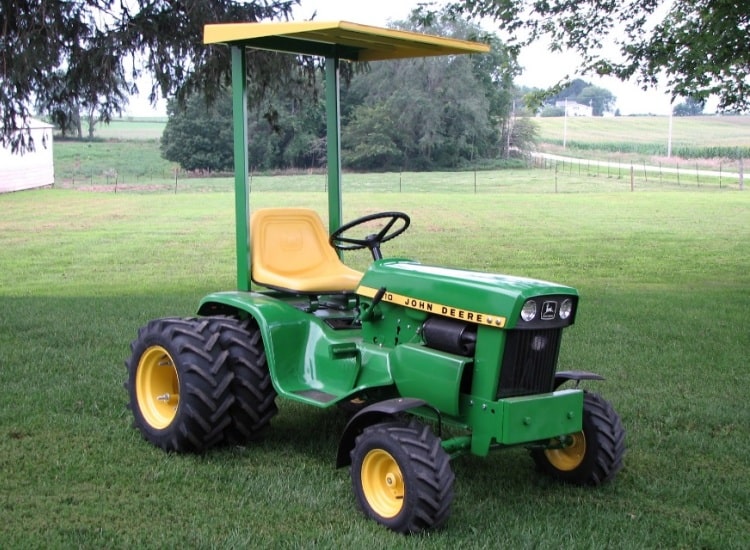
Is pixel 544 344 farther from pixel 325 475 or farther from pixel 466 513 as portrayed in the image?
pixel 325 475

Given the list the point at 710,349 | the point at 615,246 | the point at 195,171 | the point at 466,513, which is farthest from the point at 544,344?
the point at 195,171

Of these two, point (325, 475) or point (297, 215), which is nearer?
point (325, 475)

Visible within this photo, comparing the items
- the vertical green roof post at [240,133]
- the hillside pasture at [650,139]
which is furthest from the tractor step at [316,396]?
the hillside pasture at [650,139]

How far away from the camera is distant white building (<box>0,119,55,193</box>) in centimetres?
3262

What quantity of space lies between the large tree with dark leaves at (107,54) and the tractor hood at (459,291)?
5254 millimetres

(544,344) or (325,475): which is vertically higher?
(544,344)

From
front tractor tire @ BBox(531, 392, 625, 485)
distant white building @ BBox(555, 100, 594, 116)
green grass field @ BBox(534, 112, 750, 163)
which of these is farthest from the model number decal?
distant white building @ BBox(555, 100, 594, 116)

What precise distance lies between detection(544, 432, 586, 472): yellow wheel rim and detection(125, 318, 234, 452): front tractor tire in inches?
67.3

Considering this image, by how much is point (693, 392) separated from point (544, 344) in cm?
260

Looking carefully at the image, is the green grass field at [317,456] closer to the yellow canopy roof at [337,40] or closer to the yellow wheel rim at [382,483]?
the yellow wheel rim at [382,483]

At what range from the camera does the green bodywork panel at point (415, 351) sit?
402 cm

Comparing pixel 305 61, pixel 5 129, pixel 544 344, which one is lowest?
pixel 544 344

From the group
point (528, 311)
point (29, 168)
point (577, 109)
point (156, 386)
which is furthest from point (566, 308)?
point (577, 109)

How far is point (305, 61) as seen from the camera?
8805mm
